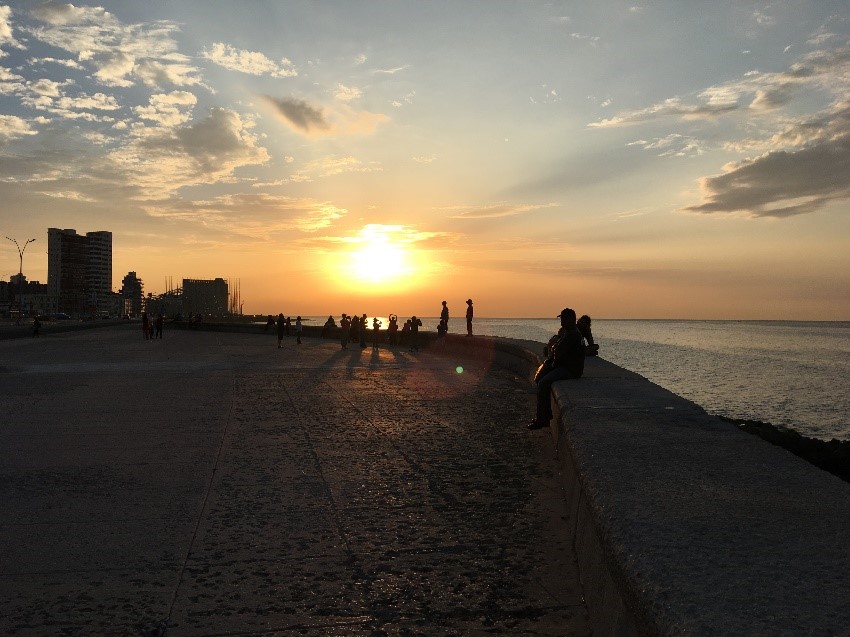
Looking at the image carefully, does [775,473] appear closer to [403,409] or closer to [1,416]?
[403,409]

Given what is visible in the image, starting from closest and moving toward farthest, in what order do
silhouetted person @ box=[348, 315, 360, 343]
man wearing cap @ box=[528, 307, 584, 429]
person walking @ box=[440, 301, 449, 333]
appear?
man wearing cap @ box=[528, 307, 584, 429], person walking @ box=[440, 301, 449, 333], silhouetted person @ box=[348, 315, 360, 343]

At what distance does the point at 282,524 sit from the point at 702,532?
9.38ft

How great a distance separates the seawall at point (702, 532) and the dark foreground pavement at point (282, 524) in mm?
485

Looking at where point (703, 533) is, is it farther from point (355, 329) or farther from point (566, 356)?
point (355, 329)

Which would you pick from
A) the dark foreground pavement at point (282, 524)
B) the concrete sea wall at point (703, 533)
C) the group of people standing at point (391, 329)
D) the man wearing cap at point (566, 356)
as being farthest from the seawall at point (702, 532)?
the group of people standing at point (391, 329)

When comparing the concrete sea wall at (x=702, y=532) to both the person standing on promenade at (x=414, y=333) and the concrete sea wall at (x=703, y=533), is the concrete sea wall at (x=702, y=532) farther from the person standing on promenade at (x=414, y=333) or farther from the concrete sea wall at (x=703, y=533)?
the person standing on promenade at (x=414, y=333)

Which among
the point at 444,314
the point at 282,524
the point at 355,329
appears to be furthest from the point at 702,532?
the point at 355,329

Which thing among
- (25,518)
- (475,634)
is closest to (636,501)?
(475,634)

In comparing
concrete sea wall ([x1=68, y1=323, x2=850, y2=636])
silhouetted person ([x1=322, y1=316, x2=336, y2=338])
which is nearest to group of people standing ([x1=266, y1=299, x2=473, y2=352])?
silhouetted person ([x1=322, y1=316, x2=336, y2=338])

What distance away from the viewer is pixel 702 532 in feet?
10.8

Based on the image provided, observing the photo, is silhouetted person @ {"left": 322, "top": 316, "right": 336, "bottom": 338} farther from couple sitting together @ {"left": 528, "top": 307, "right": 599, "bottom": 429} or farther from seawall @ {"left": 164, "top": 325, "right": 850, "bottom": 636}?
seawall @ {"left": 164, "top": 325, "right": 850, "bottom": 636}

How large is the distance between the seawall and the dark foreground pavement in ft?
1.59

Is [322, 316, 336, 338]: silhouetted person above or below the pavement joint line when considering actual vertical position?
above

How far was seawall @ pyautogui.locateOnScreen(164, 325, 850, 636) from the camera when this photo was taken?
8.07 ft
